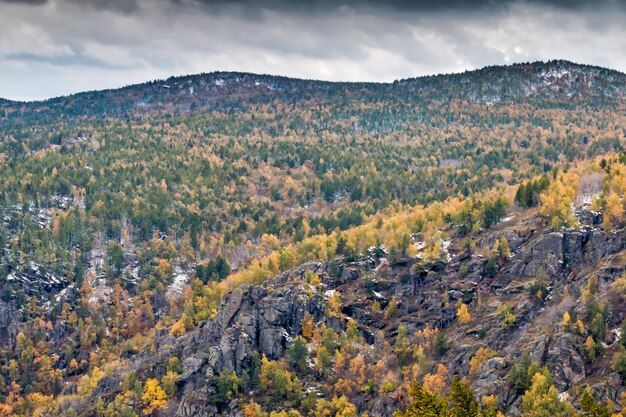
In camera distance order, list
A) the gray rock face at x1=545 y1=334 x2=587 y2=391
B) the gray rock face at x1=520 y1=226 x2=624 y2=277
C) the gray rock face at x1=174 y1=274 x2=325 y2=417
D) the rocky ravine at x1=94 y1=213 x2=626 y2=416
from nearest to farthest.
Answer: the gray rock face at x1=545 y1=334 x2=587 y2=391
the rocky ravine at x1=94 y1=213 x2=626 y2=416
the gray rock face at x1=520 y1=226 x2=624 y2=277
the gray rock face at x1=174 y1=274 x2=325 y2=417

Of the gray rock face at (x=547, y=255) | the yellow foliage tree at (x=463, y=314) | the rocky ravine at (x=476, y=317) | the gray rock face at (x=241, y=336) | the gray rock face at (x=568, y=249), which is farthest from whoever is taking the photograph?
the gray rock face at (x=241, y=336)

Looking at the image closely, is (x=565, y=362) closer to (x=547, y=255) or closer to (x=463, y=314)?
(x=463, y=314)

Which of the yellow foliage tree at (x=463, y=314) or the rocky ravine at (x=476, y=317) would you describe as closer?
the rocky ravine at (x=476, y=317)

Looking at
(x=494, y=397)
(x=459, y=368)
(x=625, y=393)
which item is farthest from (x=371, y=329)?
(x=625, y=393)

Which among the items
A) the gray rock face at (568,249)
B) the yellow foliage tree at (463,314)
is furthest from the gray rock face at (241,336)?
the gray rock face at (568,249)

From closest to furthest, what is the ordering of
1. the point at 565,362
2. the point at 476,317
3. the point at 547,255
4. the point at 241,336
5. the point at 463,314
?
the point at 565,362, the point at 476,317, the point at 463,314, the point at 547,255, the point at 241,336

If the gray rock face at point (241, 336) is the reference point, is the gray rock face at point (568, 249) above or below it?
above

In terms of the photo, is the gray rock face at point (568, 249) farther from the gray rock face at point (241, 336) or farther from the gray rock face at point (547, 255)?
the gray rock face at point (241, 336)

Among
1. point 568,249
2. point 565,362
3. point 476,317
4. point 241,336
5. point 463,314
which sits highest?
point 568,249

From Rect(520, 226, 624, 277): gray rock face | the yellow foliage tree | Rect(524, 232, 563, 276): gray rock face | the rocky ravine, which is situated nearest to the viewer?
the rocky ravine

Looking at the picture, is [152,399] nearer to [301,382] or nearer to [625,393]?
[301,382]

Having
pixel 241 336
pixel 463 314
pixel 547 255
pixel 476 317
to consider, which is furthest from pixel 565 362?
pixel 241 336

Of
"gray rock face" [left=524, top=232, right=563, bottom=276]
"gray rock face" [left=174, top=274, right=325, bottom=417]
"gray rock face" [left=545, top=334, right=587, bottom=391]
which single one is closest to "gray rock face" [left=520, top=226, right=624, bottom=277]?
"gray rock face" [left=524, top=232, right=563, bottom=276]

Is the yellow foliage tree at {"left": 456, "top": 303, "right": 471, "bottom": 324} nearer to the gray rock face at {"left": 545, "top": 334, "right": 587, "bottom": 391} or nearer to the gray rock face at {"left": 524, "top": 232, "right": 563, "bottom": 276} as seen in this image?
the gray rock face at {"left": 524, "top": 232, "right": 563, "bottom": 276}
